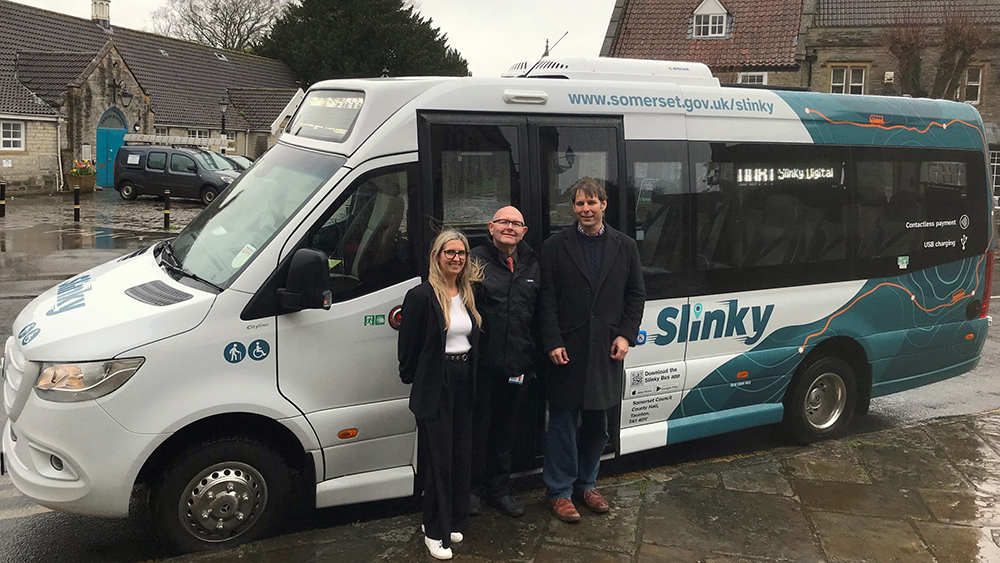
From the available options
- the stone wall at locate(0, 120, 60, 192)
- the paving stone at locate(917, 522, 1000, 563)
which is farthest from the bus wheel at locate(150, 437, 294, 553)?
the stone wall at locate(0, 120, 60, 192)

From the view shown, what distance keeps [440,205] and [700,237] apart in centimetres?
197

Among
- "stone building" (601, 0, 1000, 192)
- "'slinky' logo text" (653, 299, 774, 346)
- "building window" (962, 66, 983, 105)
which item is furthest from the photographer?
"building window" (962, 66, 983, 105)

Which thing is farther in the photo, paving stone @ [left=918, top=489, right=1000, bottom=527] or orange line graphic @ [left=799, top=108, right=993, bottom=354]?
orange line graphic @ [left=799, top=108, right=993, bottom=354]

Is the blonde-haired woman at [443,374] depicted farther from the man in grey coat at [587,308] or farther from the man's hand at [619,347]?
the man's hand at [619,347]

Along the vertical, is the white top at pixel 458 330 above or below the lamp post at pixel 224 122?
below

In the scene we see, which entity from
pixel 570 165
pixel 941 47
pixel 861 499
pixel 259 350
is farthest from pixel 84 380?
pixel 941 47

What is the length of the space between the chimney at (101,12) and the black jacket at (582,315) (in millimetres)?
41734

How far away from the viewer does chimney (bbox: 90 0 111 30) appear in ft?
134

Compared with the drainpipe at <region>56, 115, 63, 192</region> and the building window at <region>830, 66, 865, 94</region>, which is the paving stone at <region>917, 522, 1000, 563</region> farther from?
the building window at <region>830, 66, 865, 94</region>

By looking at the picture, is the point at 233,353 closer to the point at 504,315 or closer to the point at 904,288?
the point at 504,315

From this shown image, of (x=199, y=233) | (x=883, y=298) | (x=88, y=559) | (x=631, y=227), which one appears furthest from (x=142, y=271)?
(x=883, y=298)

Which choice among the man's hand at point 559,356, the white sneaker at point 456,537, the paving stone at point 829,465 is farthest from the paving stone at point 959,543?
the white sneaker at point 456,537

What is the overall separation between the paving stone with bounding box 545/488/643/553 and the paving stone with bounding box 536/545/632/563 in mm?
59

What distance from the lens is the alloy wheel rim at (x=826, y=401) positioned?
6.93m
